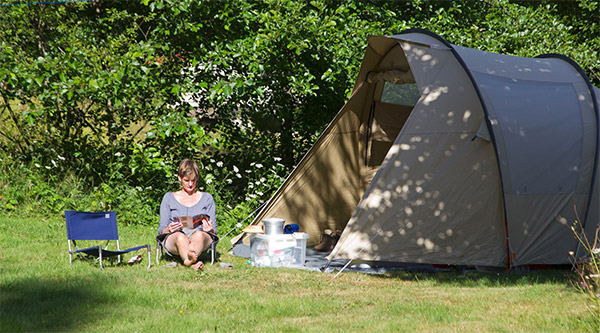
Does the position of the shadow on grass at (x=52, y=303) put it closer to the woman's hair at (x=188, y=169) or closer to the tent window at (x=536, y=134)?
the woman's hair at (x=188, y=169)

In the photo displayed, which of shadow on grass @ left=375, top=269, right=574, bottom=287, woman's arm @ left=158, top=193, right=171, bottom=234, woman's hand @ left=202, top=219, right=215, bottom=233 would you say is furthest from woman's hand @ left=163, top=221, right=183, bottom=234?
shadow on grass @ left=375, top=269, right=574, bottom=287

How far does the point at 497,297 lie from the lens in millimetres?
4910

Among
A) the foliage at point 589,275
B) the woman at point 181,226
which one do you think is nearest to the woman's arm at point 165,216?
the woman at point 181,226

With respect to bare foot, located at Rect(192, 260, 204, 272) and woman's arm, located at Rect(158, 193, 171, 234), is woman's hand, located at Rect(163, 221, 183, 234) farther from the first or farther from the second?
bare foot, located at Rect(192, 260, 204, 272)

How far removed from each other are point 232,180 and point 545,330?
5.61 meters

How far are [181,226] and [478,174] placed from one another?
9.27 ft

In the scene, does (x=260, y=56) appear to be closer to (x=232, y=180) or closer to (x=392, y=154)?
(x=232, y=180)

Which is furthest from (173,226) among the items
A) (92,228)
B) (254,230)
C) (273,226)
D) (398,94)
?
(398,94)

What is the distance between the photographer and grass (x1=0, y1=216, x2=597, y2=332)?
4.13m

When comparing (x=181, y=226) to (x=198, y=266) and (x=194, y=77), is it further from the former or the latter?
(x=194, y=77)

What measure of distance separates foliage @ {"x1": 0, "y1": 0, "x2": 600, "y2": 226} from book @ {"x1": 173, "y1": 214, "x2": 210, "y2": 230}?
5.12 feet

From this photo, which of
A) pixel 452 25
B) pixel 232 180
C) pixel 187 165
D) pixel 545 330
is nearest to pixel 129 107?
pixel 232 180

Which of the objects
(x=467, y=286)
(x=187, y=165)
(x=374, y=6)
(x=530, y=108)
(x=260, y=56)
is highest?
(x=374, y=6)

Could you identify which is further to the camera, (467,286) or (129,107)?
(129,107)
